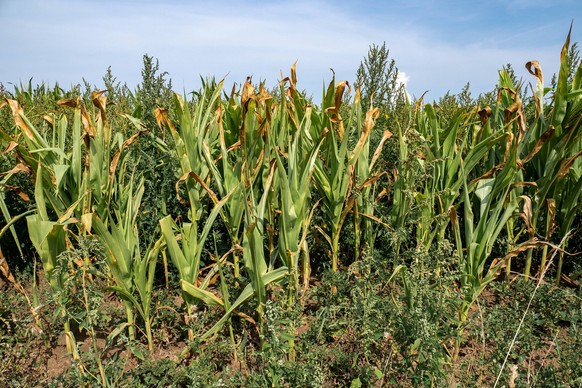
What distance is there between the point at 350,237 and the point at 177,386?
1498 millimetres

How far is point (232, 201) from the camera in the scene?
9.10 ft

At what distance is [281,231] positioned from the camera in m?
2.60

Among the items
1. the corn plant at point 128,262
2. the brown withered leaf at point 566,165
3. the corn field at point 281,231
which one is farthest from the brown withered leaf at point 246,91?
the brown withered leaf at point 566,165

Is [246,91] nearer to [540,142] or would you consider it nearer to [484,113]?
[484,113]

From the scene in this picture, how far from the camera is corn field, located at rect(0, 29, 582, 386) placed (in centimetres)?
242

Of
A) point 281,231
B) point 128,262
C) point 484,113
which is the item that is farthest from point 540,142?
point 128,262

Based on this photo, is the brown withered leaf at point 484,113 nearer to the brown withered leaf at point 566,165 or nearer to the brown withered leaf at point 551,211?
the brown withered leaf at point 566,165

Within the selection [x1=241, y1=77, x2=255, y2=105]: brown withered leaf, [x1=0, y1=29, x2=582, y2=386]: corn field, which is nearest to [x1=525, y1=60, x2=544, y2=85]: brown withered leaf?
[x1=0, y1=29, x2=582, y2=386]: corn field

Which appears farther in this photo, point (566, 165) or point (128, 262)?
point (566, 165)

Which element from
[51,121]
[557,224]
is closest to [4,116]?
[51,121]

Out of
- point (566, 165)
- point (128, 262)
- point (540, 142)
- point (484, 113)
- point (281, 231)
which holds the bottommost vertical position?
point (128, 262)

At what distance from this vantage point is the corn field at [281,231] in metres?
2.42

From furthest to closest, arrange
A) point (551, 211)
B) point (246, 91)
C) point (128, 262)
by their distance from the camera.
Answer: point (551, 211)
point (246, 91)
point (128, 262)

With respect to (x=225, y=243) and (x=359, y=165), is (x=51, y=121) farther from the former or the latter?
(x=359, y=165)
